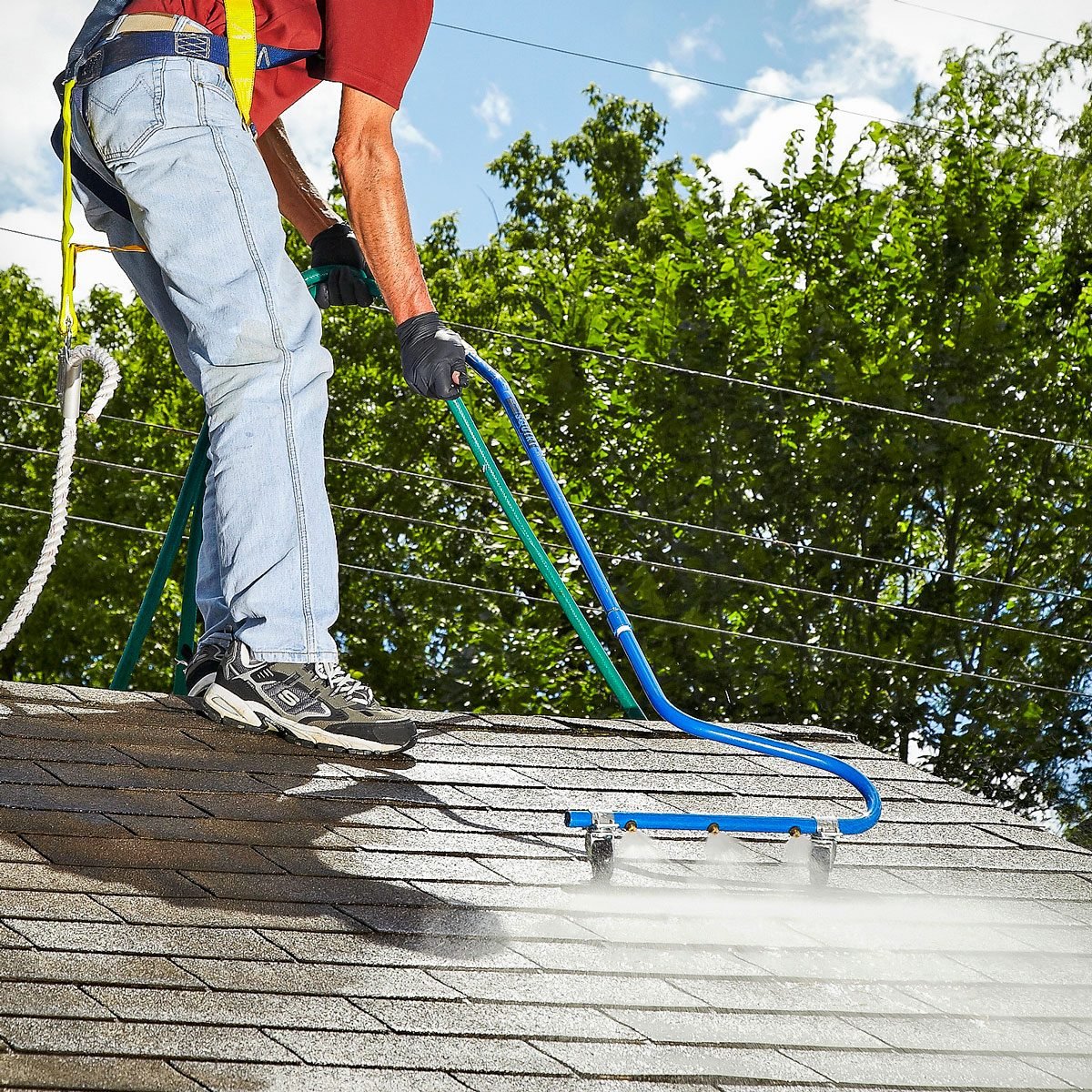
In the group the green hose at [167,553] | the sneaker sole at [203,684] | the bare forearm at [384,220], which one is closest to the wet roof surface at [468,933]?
the sneaker sole at [203,684]

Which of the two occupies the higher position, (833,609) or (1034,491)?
(1034,491)

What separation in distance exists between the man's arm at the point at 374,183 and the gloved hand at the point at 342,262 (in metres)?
0.44

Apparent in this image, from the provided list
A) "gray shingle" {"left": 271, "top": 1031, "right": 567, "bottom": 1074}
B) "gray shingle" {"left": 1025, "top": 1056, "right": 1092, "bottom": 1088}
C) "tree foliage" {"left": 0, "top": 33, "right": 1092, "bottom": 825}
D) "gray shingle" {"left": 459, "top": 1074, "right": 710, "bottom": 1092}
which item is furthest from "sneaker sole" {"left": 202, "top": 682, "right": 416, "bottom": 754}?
"tree foliage" {"left": 0, "top": 33, "right": 1092, "bottom": 825}

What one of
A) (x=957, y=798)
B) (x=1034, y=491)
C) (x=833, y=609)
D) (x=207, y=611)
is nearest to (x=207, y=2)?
(x=207, y=611)

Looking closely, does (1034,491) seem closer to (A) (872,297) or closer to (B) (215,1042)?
(A) (872,297)

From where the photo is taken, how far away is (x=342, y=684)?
2568 mm

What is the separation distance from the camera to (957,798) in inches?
123

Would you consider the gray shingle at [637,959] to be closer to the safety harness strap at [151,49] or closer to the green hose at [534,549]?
the green hose at [534,549]

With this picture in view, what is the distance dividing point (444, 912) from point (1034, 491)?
35.4 ft

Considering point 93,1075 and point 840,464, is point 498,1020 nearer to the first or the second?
point 93,1075

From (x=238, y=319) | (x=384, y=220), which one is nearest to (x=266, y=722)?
(x=238, y=319)

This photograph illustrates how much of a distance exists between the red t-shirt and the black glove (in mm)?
429

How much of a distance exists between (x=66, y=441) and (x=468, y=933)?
1.25 meters

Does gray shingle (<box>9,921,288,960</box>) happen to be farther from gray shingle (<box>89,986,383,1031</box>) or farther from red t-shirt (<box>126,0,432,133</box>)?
red t-shirt (<box>126,0,432,133</box>)
